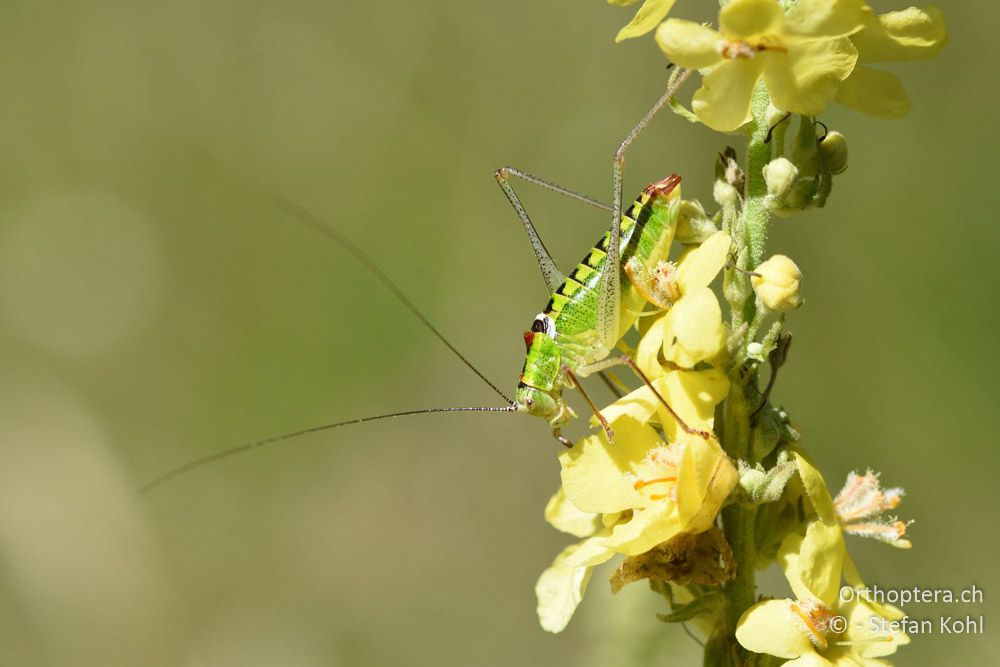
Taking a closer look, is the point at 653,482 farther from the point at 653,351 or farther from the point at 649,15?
the point at 649,15

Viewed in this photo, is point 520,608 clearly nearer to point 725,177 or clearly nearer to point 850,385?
point 850,385

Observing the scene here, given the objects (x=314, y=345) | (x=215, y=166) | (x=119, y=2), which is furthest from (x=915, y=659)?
(x=119, y=2)

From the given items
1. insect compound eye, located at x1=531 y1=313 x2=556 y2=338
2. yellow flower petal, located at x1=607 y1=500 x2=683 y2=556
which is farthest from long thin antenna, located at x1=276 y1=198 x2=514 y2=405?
yellow flower petal, located at x1=607 y1=500 x2=683 y2=556

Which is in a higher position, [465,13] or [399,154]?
[465,13]

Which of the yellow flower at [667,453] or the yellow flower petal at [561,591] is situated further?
the yellow flower petal at [561,591]

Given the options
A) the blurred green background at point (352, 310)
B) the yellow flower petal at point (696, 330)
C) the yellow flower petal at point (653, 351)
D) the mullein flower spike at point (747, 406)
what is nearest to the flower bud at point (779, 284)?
the mullein flower spike at point (747, 406)

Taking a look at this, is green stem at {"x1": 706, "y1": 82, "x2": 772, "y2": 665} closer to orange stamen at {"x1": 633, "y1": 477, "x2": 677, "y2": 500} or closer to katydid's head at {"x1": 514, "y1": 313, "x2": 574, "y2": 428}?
orange stamen at {"x1": 633, "y1": 477, "x2": 677, "y2": 500}

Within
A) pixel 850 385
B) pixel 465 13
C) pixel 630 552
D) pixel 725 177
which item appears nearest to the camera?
pixel 630 552

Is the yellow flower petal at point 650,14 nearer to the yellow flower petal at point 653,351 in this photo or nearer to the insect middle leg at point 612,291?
the insect middle leg at point 612,291
